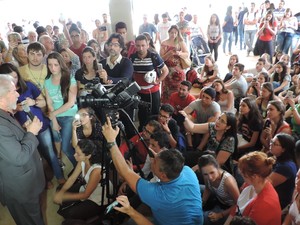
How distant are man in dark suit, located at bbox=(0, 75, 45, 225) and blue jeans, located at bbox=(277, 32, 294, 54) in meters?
6.05

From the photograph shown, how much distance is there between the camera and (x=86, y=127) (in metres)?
2.79

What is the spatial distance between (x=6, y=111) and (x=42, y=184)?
1.89 feet

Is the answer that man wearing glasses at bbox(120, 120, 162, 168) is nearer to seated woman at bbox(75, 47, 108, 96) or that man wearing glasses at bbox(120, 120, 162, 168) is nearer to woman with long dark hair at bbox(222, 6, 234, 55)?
seated woman at bbox(75, 47, 108, 96)

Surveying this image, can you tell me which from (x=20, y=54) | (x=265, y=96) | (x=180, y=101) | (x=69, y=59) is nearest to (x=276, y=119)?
(x=265, y=96)

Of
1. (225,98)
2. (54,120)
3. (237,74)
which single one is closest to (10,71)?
(54,120)

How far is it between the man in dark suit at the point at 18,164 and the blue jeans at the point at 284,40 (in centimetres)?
605

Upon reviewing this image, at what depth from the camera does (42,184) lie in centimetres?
201

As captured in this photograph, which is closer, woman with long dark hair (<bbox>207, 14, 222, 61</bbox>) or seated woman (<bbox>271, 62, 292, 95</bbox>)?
seated woman (<bbox>271, 62, 292, 95</bbox>)

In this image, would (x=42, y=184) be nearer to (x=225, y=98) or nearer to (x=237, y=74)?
(x=225, y=98)

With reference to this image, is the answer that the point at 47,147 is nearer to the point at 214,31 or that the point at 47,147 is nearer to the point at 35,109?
the point at 35,109

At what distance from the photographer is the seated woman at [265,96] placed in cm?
329

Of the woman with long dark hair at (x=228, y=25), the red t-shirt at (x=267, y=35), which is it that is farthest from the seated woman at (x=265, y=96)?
the woman with long dark hair at (x=228, y=25)

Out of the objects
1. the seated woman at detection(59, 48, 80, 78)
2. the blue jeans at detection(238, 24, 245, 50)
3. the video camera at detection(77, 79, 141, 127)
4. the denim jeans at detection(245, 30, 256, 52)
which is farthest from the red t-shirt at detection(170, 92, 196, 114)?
the blue jeans at detection(238, 24, 245, 50)

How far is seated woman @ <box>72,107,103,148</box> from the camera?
2.70 meters
